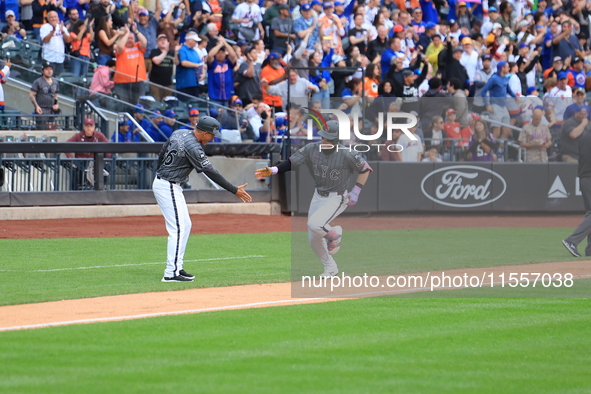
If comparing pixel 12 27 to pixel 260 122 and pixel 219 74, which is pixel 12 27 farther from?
pixel 260 122

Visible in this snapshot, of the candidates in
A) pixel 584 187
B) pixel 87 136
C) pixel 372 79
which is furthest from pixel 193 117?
pixel 584 187

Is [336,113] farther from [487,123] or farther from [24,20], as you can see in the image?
[24,20]

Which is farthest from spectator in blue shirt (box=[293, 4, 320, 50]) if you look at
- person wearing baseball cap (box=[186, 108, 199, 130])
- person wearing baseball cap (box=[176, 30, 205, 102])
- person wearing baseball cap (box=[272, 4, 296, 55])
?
person wearing baseball cap (box=[186, 108, 199, 130])

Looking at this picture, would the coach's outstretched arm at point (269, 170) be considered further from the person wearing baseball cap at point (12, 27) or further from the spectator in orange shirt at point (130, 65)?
the person wearing baseball cap at point (12, 27)

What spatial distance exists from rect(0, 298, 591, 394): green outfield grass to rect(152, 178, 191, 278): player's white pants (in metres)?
2.29

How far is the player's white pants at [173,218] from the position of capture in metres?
10.4

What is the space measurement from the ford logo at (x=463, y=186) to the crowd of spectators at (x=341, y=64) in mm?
374

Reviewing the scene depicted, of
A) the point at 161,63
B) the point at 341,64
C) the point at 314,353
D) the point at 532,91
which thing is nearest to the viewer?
the point at 314,353

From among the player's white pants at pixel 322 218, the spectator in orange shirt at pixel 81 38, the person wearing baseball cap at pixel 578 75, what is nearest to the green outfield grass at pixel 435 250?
the player's white pants at pixel 322 218

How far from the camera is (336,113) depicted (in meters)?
18.4

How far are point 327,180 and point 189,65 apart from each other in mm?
10851

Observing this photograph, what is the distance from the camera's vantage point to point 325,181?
35.7 feet

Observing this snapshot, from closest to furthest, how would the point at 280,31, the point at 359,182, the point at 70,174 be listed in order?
the point at 359,182 → the point at 70,174 → the point at 280,31

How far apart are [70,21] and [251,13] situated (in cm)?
469
